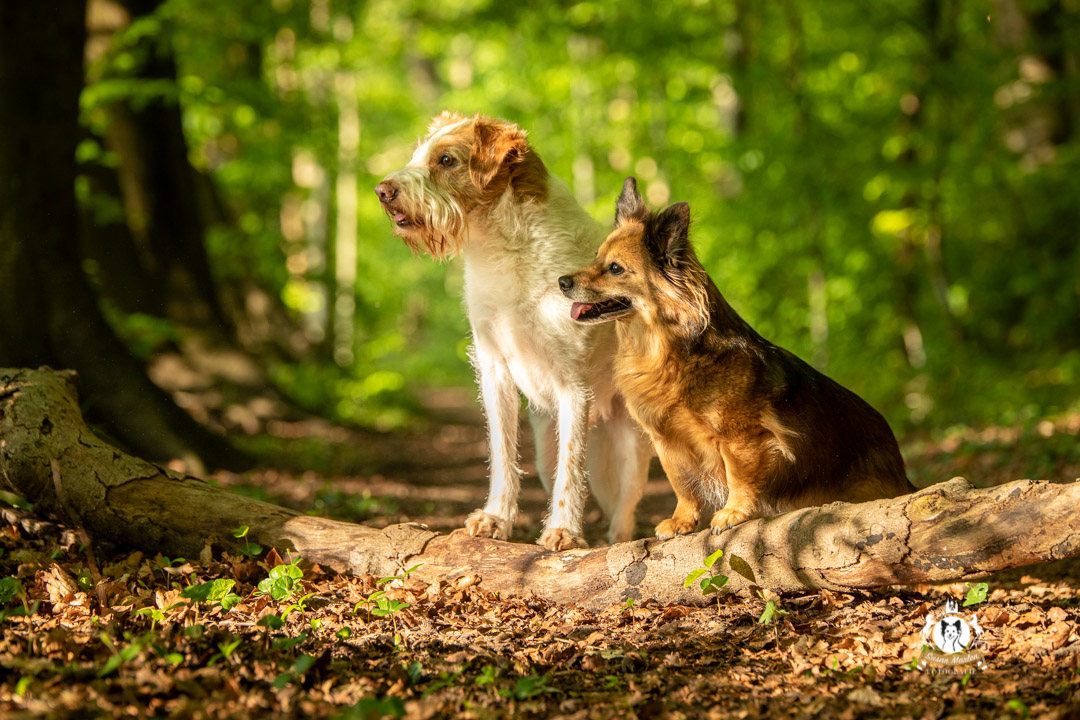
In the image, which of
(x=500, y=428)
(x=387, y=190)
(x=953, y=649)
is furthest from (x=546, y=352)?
(x=953, y=649)

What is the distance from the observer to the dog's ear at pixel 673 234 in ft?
14.1

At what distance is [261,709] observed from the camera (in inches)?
107

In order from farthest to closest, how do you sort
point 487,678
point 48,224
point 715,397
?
1. point 48,224
2. point 715,397
3. point 487,678

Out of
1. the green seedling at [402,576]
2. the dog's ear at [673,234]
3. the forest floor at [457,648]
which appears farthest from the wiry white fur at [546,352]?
the forest floor at [457,648]

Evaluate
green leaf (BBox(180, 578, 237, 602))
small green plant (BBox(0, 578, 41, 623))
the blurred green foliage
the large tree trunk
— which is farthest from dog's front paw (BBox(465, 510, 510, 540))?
the blurred green foliage

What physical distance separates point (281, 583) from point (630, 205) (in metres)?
2.59

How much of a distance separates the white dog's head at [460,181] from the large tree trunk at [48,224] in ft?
8.99

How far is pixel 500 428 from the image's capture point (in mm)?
5035

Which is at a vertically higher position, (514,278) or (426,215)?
(426,215)

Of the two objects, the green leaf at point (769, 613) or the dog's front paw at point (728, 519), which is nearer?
the green leaf at point (769, 613)

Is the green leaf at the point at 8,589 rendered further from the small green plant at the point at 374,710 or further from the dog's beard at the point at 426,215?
the dog's beard at the point at 426,215

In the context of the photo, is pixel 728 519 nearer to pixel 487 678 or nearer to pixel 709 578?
pixel 709 578

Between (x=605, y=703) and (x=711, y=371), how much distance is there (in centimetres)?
180

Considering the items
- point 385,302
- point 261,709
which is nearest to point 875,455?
point 261,709
